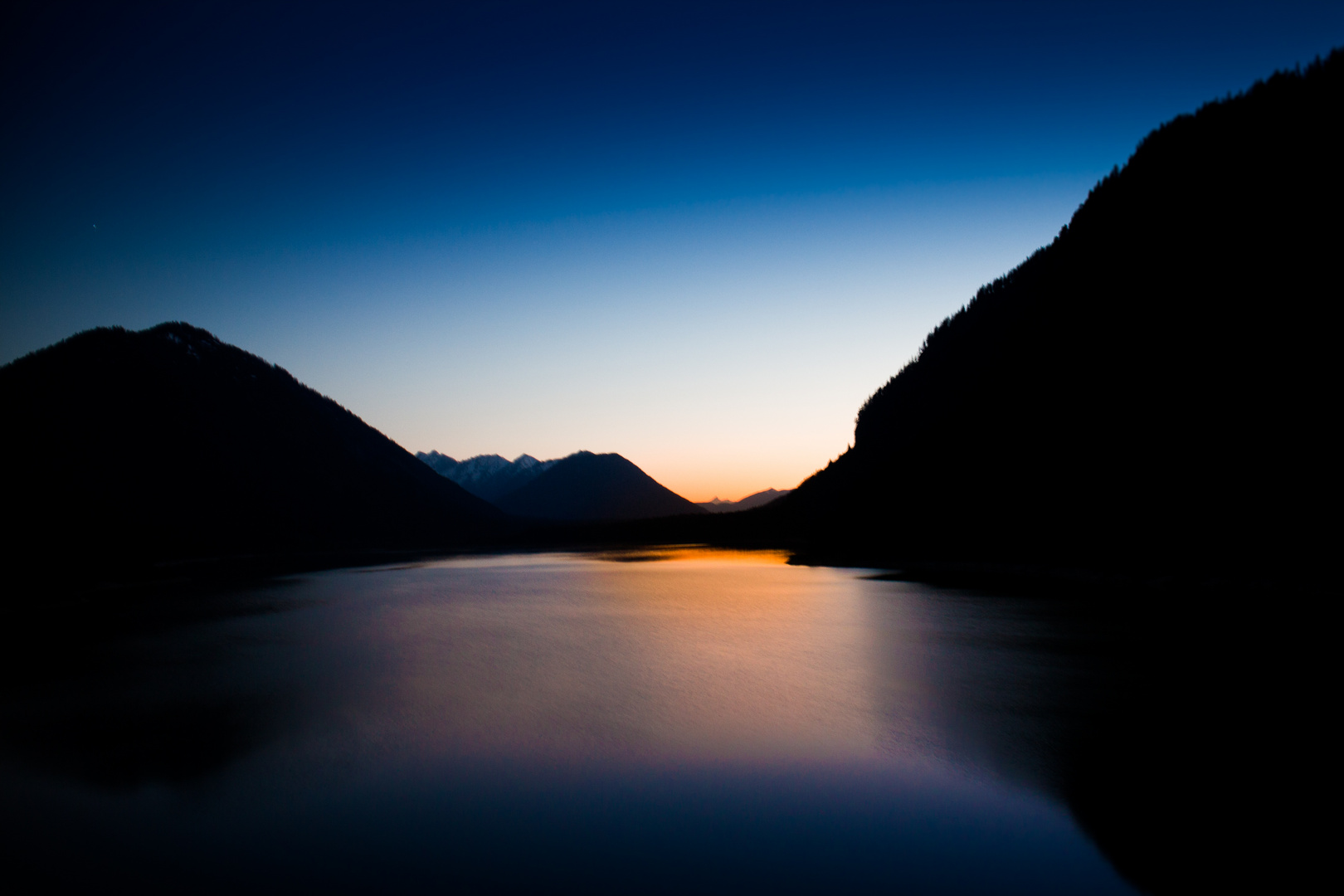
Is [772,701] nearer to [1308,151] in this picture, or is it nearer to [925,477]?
[1308,151]

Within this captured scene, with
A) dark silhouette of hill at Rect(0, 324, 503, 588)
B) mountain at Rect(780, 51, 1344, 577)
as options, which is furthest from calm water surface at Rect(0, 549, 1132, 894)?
dark silhouette of hill at Rect(0, 324, 503, 588)

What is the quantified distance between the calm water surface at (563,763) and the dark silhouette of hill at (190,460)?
175ft

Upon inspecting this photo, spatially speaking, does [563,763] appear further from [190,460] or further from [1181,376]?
[190,460]

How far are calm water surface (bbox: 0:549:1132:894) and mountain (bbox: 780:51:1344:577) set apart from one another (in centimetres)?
1358

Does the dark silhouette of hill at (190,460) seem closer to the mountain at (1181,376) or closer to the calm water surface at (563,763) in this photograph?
the calm water surface at (563,763)

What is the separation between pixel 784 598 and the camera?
3244cm

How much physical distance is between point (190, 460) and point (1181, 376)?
15826cm

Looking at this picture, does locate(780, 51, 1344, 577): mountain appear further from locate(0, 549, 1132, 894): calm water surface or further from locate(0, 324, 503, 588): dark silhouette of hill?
locate(0, 324, 503, 588): dark silhouette of hill

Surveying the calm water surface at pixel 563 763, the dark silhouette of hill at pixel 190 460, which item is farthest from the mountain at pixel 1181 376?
the dark silhouette of hill at pixel 190 460

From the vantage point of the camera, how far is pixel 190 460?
431 ft

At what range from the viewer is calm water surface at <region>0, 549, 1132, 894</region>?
664cm

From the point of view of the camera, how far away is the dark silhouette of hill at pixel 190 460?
333 feet

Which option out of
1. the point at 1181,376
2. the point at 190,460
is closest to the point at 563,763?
the point at 1181,376

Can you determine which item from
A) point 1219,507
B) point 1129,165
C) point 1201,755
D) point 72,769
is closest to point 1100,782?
point 1201,755
